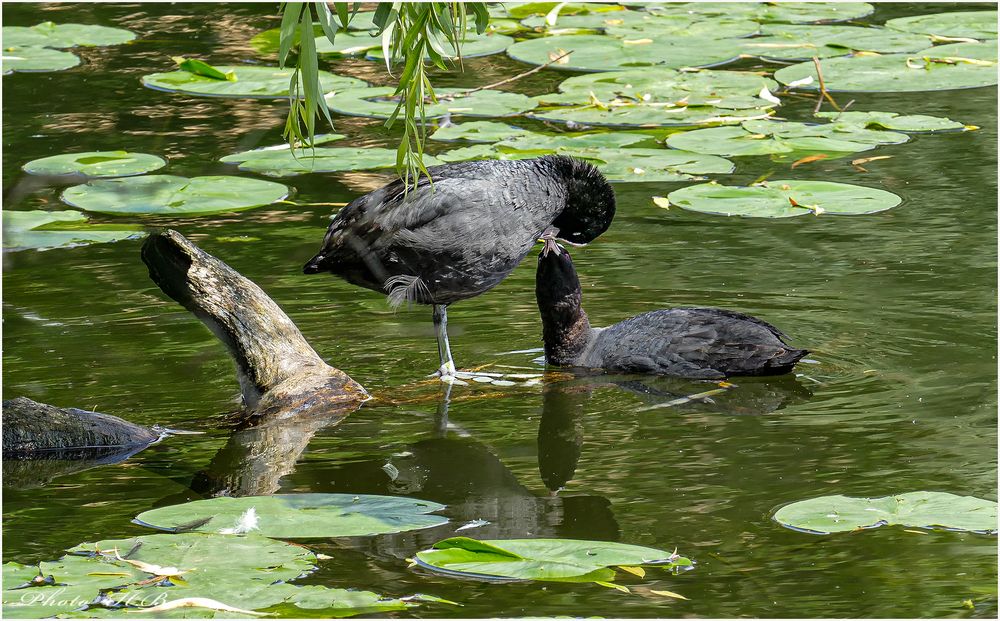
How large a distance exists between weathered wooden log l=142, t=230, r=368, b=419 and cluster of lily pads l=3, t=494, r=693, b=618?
4.91 feet

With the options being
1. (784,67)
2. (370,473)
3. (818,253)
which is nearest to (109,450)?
(370,473)

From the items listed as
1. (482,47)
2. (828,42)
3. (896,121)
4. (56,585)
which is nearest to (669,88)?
(896,121)

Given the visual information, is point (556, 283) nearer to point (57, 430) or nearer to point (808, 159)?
point (57, 430)

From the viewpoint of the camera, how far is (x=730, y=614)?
4.09 meters

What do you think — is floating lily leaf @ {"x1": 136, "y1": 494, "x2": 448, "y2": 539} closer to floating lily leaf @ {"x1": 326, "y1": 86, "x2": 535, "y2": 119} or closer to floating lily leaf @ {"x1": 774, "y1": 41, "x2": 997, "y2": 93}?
floating lily leaf @ {"x1": 326, "y1": 86, "x2": 535, "y2": 119}

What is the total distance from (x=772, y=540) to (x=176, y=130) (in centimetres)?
794

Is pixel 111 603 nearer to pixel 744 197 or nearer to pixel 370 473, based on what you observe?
pixel 370 473

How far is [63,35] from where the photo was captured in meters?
14.1

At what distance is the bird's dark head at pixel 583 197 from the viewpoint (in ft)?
23.0

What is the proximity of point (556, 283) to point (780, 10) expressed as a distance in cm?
815

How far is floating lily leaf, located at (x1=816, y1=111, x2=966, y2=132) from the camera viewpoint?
402 inches

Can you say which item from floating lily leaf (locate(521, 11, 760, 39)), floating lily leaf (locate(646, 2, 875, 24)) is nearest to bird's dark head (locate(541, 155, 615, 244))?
floating lily leaf (locate(521, 11, 760, 39))

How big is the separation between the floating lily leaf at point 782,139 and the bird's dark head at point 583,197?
272 centimetres

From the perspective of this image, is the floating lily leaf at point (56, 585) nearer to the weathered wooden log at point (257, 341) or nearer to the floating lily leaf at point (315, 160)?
the weathered wooden log at point (257, 341)
